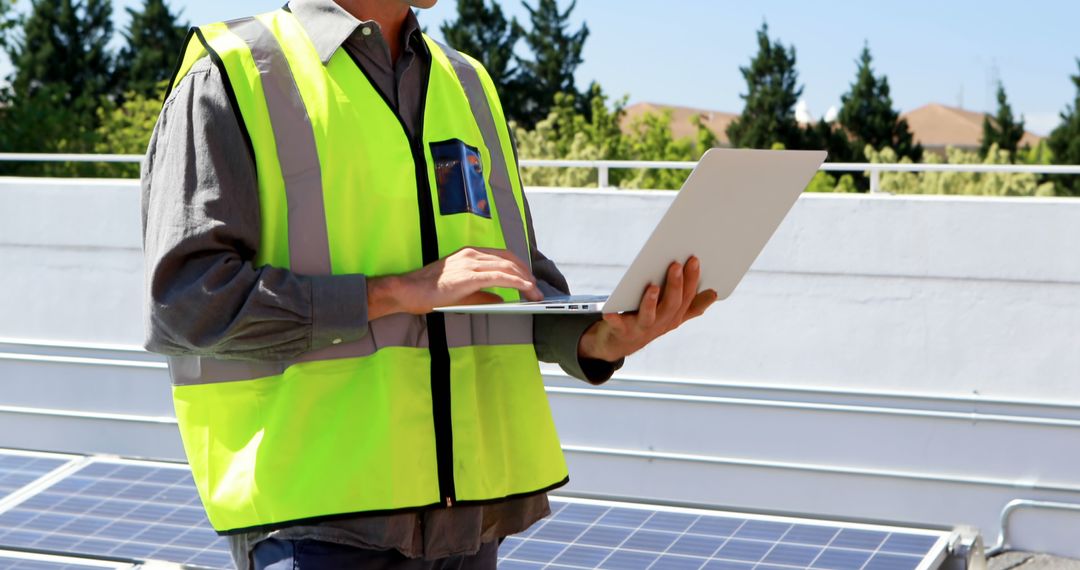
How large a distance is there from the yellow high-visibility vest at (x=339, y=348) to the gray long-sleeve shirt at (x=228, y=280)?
0.07ft

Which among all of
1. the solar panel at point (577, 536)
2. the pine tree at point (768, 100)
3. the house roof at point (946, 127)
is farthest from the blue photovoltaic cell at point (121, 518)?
the house roof at point (946, 127)

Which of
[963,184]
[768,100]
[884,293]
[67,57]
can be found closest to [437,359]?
[884,293]

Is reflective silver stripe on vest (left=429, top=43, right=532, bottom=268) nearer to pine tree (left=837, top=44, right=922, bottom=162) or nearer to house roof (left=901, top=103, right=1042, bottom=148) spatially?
pine tree (left=837, top=44, right=922, bottom=162)

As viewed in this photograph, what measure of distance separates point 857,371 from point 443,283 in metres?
5.78

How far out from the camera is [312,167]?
1.61 metres

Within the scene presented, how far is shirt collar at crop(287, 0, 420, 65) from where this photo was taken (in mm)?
1679

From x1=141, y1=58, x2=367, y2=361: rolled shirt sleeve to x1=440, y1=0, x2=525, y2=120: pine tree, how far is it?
47.9m

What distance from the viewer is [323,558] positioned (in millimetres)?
1594

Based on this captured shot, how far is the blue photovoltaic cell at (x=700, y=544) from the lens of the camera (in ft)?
10.7

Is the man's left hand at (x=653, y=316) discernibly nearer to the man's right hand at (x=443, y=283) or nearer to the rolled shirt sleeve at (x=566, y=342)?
the rolled shirt sleeve at (x=566, y=342)

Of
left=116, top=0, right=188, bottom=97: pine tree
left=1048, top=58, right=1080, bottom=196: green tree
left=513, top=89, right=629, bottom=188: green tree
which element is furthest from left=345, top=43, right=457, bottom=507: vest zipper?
left=116, top=0, right=188, bottom=97: pine tree

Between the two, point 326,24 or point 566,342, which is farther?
point 566,342

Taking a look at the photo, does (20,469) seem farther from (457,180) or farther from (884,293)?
(884,293)

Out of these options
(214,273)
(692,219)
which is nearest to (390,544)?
(214,273)
